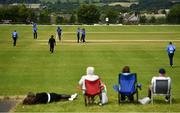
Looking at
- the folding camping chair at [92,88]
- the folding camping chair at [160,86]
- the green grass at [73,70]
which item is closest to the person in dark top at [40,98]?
the green grass at [73,70]

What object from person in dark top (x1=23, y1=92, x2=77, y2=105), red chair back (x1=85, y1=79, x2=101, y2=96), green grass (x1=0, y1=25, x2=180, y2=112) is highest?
red chair back (x1=85, y1=79, x2=101, y2=96)

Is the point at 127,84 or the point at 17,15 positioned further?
the point at 17,15

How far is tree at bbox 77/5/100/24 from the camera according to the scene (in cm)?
13575

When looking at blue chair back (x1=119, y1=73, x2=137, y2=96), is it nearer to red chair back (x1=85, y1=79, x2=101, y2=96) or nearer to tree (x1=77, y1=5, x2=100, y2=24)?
red chair back (x1=85, y1=79, x2=101, y2=96)

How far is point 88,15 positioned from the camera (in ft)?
449

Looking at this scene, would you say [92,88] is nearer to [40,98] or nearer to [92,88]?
[92,88]

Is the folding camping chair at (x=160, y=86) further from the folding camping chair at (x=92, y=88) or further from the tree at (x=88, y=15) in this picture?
the tree at (x=88, y=15)

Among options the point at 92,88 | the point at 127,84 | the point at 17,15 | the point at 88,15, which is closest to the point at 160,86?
the point at 127,84

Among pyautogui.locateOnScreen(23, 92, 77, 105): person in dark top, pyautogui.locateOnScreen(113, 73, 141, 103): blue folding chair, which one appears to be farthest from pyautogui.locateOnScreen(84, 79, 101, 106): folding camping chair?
pyautogui.locateOnScreen(23, 92, 77, 105): person in dark top

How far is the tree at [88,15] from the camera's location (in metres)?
136

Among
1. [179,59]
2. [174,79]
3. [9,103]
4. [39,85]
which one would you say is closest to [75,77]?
[39,85]

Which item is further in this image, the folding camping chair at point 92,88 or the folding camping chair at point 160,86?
the folding camping chair at point 160,86

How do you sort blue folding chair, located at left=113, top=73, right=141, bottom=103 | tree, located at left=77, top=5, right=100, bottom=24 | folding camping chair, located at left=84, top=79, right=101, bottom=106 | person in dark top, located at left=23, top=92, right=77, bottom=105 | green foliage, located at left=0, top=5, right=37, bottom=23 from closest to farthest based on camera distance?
folding camping chair, located at left=84, top=79, right=101, bottom=106 → blue folding chair, located at left=113, top=73, right=141, bottom=103 → person in dark top, located at left=23, top=92, right=77, bottom=105 → green foliage, located at left=0, top=5, right=37, bottom=23 → tree, located at left=77, top=5, right=100, bottom=24

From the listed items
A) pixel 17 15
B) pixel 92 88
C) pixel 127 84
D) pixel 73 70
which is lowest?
pixel 73 70
